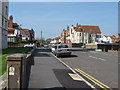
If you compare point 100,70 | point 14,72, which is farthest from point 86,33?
point 14,72

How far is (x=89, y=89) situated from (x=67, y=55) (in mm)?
15314

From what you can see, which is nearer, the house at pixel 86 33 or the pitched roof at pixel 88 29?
the house at pixel 86 33

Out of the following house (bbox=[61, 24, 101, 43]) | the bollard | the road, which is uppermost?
house (bbox=[61, 24, 101, 43])

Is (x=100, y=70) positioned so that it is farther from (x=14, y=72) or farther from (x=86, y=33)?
(x=86, y=33)

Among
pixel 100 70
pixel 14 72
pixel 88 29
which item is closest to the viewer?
pixel 14 72

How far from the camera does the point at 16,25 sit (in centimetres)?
8681

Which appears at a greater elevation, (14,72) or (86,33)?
(86,33)

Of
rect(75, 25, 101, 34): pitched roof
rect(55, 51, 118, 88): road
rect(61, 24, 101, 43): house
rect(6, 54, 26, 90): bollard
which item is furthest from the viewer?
rect(75, 25, 101, 34): pitched roof

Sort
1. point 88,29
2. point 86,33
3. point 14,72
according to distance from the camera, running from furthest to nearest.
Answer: point 88,29
point 86,33
point 14,72

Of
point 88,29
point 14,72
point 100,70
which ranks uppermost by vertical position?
point 88,29

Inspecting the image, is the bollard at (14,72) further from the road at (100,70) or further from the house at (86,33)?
the house at (86,33)

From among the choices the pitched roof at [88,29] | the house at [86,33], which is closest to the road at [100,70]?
the house at [86,33]

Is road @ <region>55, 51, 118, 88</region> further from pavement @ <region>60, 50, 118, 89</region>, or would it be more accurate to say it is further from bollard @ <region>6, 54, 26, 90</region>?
bollard @ <region>6, 54, 26, 90</region>

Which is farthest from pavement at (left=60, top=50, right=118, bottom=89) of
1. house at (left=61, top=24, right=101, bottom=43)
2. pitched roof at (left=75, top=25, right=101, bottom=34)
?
pitched roof at (left=75, top=25, right=101, bottom=34)
